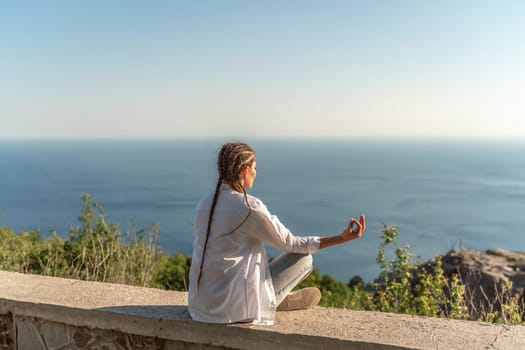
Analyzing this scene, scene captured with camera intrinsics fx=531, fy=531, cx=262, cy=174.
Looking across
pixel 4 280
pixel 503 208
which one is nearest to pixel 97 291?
pixel 4 280

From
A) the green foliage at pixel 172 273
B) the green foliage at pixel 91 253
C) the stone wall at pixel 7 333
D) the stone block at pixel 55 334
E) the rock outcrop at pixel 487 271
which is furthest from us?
the green foliage at pixel 172 273

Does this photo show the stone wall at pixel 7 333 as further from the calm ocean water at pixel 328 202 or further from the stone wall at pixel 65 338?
the calm ocean water at pixel 328 202

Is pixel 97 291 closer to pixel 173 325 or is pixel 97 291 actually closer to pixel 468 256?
pixel 173 325

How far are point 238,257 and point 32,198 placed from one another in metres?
76.0

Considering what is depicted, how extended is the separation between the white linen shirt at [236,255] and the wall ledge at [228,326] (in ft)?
0.32

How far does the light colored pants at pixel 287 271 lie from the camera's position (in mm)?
3008

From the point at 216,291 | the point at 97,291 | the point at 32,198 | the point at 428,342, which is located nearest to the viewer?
the point at 428,342

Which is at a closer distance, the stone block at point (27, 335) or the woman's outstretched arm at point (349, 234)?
the woman's outstretched arm at point (349, 234)

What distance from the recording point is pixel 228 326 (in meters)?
2.85

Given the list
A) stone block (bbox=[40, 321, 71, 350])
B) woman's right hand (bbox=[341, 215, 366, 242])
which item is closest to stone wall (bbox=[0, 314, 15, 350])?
stone block (bbox=[40, 321, 71, 350])

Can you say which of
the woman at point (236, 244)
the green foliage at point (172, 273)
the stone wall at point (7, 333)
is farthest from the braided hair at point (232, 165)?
the green foliage at point (172, 273)

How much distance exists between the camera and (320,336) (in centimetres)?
273

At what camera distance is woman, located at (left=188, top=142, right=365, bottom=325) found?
2770 millimetres

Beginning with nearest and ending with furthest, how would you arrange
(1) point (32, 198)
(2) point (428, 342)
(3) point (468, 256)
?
(2) point (428, 342), (3) point (468, 256), (1) point (32, 198)
